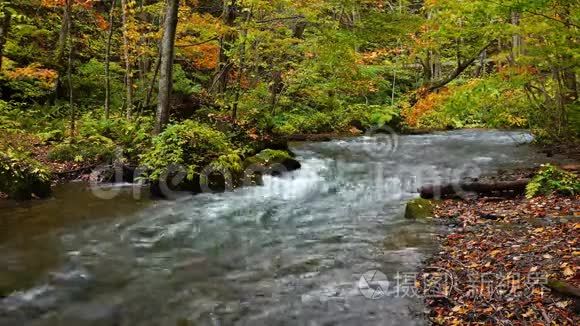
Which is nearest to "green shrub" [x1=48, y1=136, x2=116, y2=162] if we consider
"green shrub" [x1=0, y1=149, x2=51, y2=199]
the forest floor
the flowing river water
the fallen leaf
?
the flowing river water

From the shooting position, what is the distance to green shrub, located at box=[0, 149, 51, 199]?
10148 millimetres

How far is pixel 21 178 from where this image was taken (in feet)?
33.8

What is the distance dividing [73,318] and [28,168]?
618cm

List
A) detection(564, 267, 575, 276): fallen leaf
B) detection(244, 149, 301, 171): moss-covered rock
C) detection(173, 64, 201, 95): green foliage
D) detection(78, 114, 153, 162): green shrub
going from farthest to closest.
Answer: detection(173, 64, 201, 95): green foliage, detection(244, 149, 301, 171): moss-covered rock, detection(78, 114, 153, 162): green shrub, detection(564, 267, 575, 276): fallen leaf

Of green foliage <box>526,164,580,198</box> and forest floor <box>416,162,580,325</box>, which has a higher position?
green foliage <box>526,164,580,198</box>

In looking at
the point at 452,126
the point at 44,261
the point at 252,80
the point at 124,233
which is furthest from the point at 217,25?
the point at 452,126

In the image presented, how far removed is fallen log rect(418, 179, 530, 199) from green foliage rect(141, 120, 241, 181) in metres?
5.17

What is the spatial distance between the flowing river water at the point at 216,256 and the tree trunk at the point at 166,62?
248cm

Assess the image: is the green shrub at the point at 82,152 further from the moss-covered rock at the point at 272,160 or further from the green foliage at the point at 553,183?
the green foliage at the point at 553,183

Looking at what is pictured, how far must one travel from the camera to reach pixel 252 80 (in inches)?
771

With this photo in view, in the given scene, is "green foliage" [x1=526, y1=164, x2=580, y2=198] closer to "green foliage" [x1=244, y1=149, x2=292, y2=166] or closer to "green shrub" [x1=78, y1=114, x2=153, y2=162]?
"green foliage" [x1=244, y1=149, x2=292, y2=166]

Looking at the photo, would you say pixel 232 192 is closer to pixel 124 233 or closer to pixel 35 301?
pixel 124 233

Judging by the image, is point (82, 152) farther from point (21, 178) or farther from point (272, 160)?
point (272, 160)

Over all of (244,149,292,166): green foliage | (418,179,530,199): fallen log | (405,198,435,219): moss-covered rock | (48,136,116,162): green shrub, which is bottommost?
(405,198,435,219): moss-covered rock
